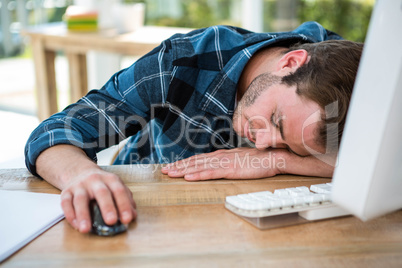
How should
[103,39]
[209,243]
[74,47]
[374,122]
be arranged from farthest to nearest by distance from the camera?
1. [74,47]
2. [103,39]
3. [209,243]
4. [374,122]

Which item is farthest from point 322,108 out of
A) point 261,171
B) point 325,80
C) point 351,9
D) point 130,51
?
point 351,9

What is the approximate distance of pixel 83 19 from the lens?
8.16ft

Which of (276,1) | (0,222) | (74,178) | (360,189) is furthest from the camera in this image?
(276,1)

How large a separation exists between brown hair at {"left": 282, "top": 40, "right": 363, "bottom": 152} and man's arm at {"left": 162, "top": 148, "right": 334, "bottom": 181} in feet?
0.25

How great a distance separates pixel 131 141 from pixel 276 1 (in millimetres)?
1991

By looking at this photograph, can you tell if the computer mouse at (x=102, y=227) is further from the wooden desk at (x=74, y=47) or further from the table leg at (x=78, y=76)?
the table leg at (x=78, y=76)

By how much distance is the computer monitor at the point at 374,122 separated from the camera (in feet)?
1.47

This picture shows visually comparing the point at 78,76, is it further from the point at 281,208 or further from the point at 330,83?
the point at 281,208

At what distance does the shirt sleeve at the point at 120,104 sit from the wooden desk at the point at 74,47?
95 centimetres

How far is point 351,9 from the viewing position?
125 inches

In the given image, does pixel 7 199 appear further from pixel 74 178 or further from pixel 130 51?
pixel 130 51

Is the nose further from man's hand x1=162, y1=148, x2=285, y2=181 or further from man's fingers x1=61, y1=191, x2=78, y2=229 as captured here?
man's fingers x1=61, y1=191, x2=78, y2=229

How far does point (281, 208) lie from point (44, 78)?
252 centimetres

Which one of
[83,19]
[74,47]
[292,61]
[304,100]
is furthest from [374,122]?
[83,19]
